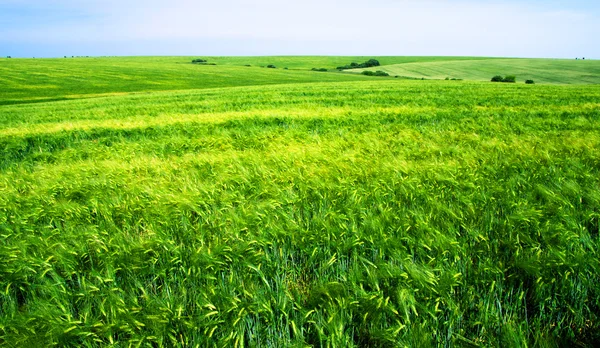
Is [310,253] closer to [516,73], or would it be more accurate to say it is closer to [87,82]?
[87,82]

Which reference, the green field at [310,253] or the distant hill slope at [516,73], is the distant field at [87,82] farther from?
the distant hill slope at [516,73]

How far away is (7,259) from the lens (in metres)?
2.56

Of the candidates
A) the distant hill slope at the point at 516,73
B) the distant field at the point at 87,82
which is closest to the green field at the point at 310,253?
the distant field at the point at 87,82

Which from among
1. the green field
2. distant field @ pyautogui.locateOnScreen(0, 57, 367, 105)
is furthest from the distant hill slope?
the green field

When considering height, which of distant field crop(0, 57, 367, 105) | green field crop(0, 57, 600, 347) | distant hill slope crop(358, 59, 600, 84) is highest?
distant hill slope crop(358, 59, 600, 84)

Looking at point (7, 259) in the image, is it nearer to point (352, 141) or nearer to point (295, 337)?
point (295, 337)

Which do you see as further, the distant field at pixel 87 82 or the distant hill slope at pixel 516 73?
the distant hill slope at pixel 516 73

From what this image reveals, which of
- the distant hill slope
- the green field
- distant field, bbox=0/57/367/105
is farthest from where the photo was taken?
the distant hill slope

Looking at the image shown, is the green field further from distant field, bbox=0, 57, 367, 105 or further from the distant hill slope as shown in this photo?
the distant hill slope

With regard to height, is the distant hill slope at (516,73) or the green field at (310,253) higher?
the distant hill slope at (516,73)

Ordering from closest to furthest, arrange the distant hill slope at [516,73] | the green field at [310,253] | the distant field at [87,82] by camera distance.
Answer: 1. the green field at [310,253]
2. the distant field at [87,82]
3. the distant hill slope at [516,73]

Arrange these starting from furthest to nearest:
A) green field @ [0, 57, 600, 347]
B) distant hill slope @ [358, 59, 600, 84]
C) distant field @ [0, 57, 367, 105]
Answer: distant hill slope @ [358, 59, 600, 84] → distant field @ [0, 57, 367, 105] → green field @ [0, 57, 600, 347]

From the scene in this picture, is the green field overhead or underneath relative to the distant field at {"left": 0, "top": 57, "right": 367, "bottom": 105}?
underneath

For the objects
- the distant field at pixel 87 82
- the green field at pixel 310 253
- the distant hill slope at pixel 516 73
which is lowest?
the green field at pixel 310 253
